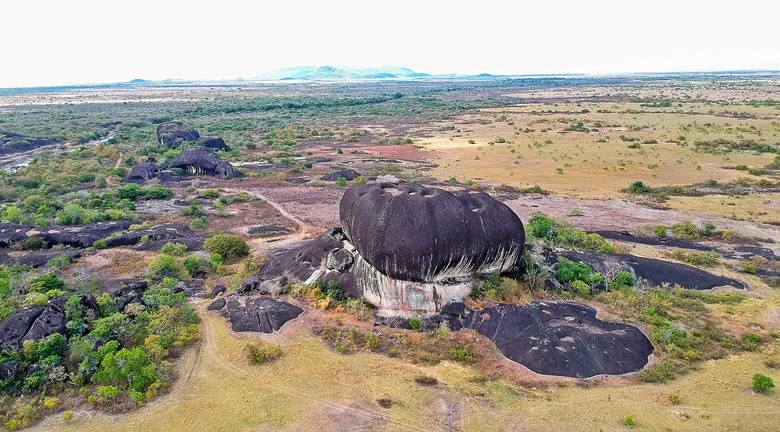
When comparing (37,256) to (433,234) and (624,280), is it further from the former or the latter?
(624,280)

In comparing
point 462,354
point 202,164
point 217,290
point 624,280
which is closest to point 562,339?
point 462,354

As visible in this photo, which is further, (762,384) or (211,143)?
(211,143)

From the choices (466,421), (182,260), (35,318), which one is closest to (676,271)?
(466,421)

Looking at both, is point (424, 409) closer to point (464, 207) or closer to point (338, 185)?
point (464, 207)

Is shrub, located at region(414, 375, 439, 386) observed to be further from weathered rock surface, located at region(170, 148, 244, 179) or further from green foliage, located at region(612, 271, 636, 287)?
weathered rock surface, located at region(170, 148, 244, 179)

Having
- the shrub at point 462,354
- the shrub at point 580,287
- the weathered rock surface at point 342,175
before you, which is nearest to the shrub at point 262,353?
the shrub at point 462,354

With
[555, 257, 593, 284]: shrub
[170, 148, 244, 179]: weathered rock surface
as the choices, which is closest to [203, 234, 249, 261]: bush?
[555, 257, 593, 284]: shrub

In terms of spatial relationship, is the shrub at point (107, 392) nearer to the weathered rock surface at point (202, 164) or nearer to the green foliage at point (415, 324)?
the green foliage at point (415, 324)
